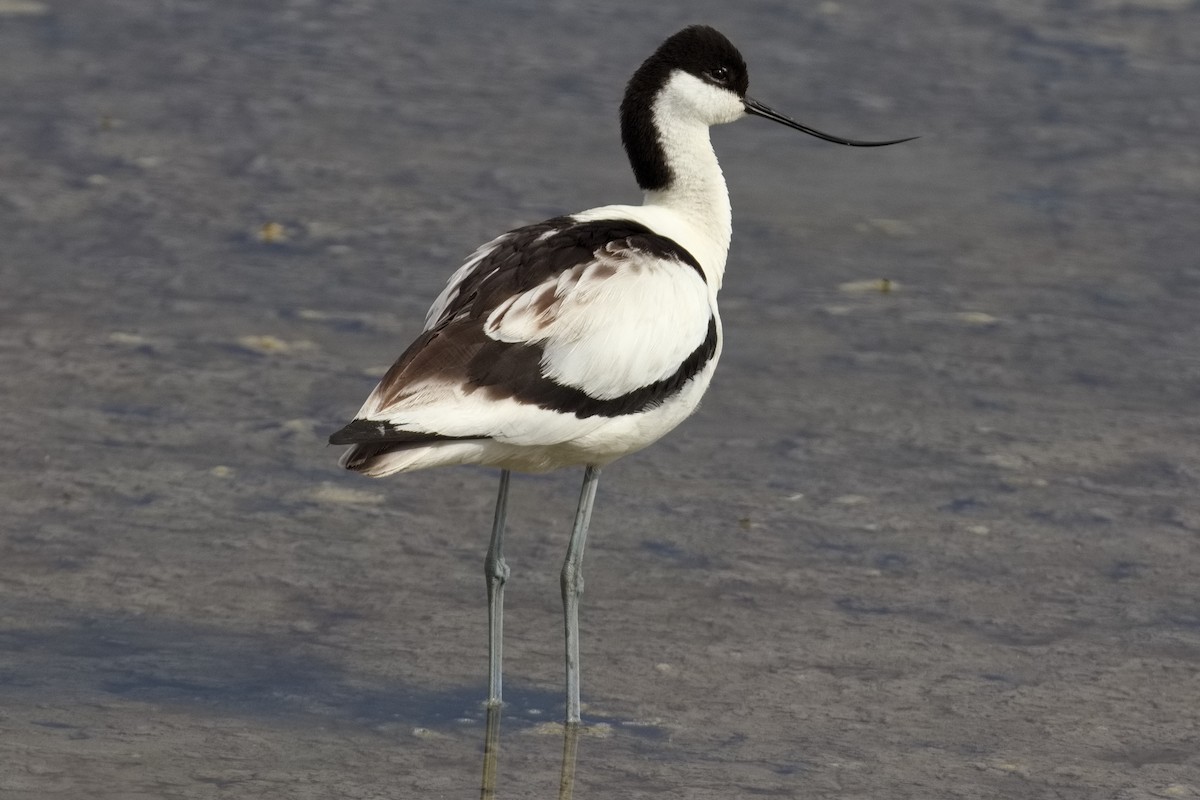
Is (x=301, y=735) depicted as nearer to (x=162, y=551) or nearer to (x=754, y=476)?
(x=162, y=551)

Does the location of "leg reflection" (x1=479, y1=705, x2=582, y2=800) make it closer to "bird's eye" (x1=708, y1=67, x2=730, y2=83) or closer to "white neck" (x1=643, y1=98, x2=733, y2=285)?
"white neck" (x1=643, y1=98, x2=733, y2=285)

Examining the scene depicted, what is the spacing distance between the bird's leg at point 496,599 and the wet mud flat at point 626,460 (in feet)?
0.33

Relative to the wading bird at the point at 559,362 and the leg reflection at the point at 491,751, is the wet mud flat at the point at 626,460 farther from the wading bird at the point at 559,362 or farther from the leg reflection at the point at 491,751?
the wading bird at the point at 559,362

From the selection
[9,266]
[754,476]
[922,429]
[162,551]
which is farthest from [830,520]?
[9,266]

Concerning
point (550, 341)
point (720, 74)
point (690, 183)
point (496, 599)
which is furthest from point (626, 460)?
point (550, 341)

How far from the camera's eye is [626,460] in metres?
6.93

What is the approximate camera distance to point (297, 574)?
5.91 m

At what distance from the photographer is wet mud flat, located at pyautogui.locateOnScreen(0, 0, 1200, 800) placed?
5.17 meters

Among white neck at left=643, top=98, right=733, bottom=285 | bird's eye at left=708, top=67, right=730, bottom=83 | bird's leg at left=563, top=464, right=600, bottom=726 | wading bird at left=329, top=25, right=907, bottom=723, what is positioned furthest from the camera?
bird's eye at left=708, top=67, right=730, bottom=83

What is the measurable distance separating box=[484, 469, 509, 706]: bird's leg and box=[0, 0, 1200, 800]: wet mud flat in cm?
10

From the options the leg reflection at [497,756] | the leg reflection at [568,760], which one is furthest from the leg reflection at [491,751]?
the leg reflection at [568,760]

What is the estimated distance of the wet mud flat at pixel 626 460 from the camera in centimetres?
517

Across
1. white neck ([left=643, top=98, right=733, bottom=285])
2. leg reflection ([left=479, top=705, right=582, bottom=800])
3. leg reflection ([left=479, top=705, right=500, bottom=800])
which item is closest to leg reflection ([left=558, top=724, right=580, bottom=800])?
leg reflection ([left=479, top=705, right=582, bottom=800])

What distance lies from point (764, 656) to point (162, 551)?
1776 mm
